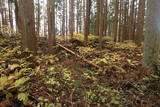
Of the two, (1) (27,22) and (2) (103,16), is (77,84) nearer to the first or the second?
(1) (27,22)

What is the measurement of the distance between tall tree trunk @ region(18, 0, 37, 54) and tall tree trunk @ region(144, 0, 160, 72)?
3.98 meters

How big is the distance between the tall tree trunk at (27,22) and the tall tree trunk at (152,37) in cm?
398

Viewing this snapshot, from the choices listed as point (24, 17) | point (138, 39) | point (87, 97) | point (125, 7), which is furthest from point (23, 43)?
point (125, 7)

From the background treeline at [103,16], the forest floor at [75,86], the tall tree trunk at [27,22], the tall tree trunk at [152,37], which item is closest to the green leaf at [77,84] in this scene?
the forest floor at [75,86]

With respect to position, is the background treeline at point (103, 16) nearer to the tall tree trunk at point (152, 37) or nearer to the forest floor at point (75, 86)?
the forest floor at point (75, 86)

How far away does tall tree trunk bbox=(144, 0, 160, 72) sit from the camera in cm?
472

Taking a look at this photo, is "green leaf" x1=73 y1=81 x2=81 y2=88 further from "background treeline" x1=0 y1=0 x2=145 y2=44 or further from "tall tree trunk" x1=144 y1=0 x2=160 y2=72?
"background treeline" x1=0 y1=0 x2=145 y2=44

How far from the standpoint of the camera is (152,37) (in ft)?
15.9

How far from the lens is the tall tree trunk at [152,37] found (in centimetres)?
472

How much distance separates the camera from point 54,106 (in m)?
3.20

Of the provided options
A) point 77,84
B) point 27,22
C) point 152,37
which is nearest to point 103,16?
point 152,37

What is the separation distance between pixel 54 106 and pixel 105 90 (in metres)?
1.62

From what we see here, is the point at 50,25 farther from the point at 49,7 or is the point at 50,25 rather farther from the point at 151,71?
the point at 151,71

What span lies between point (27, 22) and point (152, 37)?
425 cm
